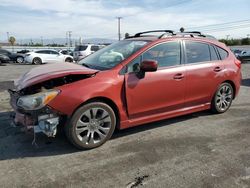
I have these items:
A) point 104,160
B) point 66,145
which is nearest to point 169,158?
point 104,160

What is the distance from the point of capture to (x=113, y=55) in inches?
184

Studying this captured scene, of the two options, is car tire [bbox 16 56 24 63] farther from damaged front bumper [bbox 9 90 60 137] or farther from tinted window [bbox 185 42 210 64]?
damaged front bumper [bbox 9 90 60 137]

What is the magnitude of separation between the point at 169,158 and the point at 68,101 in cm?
157

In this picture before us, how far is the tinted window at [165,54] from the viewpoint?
4533mm

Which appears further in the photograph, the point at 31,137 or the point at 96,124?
the point at 31,137

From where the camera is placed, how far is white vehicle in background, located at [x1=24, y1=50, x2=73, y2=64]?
76.6 feet

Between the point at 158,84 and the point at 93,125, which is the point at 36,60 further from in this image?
the point at 93,125

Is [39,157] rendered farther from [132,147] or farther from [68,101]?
[132,147]

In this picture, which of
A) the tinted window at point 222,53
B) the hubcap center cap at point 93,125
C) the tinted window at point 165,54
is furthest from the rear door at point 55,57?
the hubcap center cap at point 93,125

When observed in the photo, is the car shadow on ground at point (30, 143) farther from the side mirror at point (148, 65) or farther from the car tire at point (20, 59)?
the car tire at point (20, 59)

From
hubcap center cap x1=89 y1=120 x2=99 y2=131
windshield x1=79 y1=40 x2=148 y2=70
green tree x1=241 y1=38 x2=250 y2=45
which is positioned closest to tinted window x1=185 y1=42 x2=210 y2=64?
windshield x1=79 y1=40 x2=148 y2=70

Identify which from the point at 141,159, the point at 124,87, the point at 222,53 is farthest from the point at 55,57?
the point at 141,159

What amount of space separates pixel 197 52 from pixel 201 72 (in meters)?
0.40

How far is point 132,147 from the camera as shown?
4051 mm
